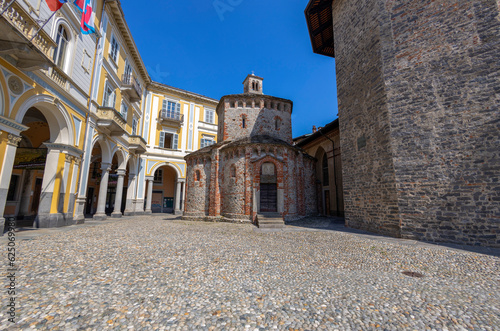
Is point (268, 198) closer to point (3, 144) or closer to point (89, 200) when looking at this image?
point (3, 144)

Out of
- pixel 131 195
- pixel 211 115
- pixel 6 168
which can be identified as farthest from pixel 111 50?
pixel 211 115

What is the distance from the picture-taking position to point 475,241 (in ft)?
26.2

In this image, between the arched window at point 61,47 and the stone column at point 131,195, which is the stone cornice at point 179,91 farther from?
the arched window at point 61,47

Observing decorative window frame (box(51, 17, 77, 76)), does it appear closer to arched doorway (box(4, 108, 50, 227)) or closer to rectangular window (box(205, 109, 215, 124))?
arched doorway (box(4, 108, 50, 227))

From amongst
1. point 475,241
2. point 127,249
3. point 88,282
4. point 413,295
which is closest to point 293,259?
point 413,295

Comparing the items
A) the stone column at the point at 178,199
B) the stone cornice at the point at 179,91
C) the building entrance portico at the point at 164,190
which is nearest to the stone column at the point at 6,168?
the stone column at the point at 178,199

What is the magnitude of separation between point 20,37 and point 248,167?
1239cm

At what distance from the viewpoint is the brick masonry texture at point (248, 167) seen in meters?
15.6

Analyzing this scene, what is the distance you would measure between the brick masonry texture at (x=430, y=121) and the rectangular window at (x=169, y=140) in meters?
21.5

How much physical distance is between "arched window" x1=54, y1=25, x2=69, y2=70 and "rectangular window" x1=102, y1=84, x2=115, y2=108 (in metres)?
3.96

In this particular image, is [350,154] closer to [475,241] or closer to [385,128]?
[385,128]

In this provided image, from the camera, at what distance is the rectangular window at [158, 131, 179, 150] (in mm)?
25938

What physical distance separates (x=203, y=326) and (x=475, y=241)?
10.6m

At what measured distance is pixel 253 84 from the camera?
23828 millimetres
